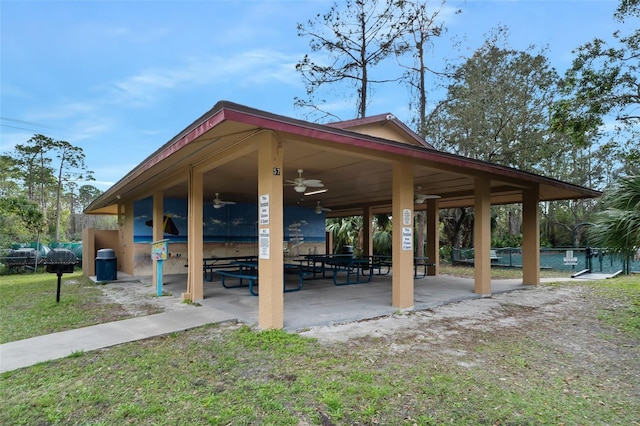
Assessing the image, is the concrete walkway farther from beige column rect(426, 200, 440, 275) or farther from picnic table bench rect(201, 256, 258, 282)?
beige column rect(426, 200, 440, 275)

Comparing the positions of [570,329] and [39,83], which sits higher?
[39,83]

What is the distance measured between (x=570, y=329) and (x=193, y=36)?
1287 centimetres

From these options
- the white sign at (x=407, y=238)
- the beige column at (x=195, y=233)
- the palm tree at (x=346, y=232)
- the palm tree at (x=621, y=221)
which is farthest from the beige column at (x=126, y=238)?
the palm tree at (x=621, y=221)

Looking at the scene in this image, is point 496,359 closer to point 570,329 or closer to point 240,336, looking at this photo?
point 570,329

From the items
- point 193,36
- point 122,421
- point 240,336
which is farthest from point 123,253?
point 122,421

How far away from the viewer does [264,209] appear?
15.6 ft

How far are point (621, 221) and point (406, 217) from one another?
3.37m

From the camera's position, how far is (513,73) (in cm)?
1490

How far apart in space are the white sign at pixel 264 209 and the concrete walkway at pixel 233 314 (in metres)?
1.49

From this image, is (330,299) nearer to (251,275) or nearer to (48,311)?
(251,275)

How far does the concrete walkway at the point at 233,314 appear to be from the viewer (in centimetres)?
419

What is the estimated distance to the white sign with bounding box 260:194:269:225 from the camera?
185 inches

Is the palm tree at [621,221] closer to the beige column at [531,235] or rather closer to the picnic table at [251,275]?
the beige column at [531,235]

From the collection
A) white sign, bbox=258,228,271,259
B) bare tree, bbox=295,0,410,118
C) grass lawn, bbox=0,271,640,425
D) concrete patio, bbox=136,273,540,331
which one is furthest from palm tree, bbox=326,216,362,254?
grass lawn, bbox=0,271,640,425
